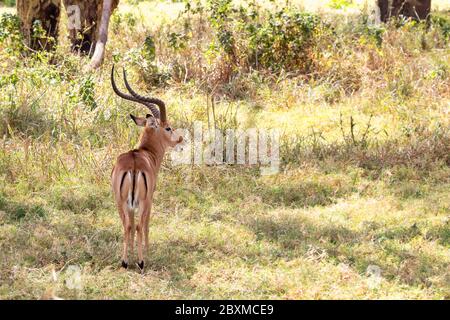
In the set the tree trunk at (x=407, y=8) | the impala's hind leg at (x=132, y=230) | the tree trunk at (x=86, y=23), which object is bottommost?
the impala's hind leg at (x=132, y=230)

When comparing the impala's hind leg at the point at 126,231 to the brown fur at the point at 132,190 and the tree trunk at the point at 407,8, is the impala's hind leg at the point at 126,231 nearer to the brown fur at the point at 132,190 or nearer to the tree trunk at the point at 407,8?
the brown fur at the point at 132,190

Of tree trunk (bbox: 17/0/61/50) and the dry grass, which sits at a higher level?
tree trunk (bbox: 17/0/61/50)

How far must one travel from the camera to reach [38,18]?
11227 mm

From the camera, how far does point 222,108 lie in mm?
9922

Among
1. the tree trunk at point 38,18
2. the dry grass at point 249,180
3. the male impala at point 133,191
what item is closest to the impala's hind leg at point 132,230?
the male impala at point 133,191

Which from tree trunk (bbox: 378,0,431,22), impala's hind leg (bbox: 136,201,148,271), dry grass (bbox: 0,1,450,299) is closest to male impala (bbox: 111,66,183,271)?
impala's hind leg (bbox: 136,201,148,271)

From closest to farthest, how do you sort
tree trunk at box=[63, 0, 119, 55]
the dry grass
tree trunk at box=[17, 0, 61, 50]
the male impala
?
the male impala < the dry grass < tree trunk at box=[17, 0, 61, 50] < tree trunk at box=[63, 0, 119, 55]

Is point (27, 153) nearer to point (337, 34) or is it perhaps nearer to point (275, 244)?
point (275, 244)

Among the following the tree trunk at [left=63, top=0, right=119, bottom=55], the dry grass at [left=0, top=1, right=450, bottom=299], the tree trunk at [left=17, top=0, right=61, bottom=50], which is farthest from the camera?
the tree trunk at [left=63, top=0, right=119, bottom=55]

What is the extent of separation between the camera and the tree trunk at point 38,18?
36.4 ft

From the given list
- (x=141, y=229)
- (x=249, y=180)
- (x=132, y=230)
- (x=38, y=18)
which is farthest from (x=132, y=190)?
(x=38, y=18)

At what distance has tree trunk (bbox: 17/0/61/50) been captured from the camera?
11.1 meters

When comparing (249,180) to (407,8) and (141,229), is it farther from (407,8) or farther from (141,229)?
(407,8)

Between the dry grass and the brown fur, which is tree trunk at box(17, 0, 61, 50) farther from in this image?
the brown fur
